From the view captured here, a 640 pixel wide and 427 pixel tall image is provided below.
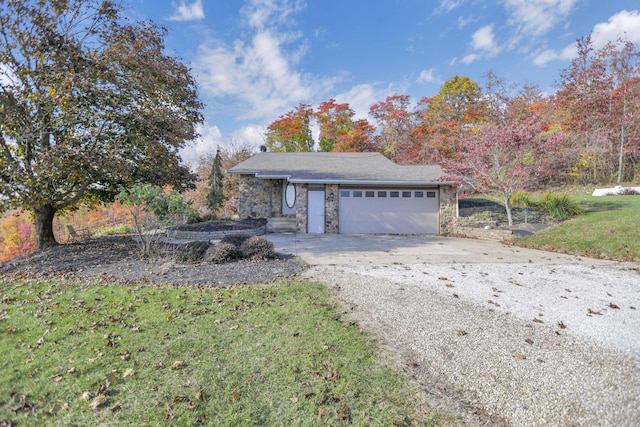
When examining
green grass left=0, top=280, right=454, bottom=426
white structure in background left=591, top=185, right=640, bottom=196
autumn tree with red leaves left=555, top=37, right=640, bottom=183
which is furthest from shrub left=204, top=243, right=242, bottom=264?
autumn tree with red leaves left=555, top=37, right=640, bottom=183

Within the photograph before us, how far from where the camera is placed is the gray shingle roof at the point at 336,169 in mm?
13000

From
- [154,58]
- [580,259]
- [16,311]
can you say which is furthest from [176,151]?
[580,259]

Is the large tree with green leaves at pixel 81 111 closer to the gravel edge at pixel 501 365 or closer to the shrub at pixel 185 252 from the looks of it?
the shrub at pixel 185 252

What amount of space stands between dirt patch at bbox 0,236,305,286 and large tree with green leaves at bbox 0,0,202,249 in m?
1.82

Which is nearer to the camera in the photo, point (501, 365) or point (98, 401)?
point (98, 401)

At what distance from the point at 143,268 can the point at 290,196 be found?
9.24 m

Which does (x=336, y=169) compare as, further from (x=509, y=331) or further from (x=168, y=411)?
(x=168, y=411)

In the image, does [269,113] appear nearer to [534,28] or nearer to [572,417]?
[534,28]

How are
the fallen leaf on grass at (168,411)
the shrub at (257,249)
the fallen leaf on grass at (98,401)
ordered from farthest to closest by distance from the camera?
1. the shrub at (257,249)
2. the fallen leaf on grass at (98,401)
3. the fallen leaf on grass at (168,411)

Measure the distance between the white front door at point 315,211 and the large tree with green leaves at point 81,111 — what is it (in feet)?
17.9

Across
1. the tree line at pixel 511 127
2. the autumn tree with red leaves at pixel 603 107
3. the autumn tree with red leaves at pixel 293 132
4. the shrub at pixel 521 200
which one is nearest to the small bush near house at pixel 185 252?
the tree line at pixel 511 127

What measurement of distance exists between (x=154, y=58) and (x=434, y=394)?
11117 millimetres

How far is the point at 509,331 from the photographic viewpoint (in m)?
3.75

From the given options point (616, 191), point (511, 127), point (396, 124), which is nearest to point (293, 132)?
point (396, 124)
